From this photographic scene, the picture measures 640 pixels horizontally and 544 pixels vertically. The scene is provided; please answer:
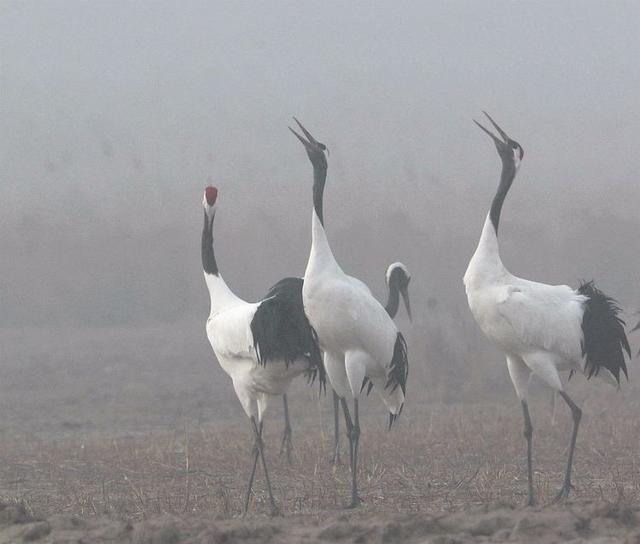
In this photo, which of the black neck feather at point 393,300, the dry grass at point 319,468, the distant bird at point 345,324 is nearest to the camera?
the dry grass at point 319,468

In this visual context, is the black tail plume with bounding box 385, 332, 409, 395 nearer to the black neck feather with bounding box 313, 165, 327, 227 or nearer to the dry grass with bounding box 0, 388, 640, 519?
the dry grass with bounding box 0, 388, 640, 519

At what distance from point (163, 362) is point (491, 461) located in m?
15.8

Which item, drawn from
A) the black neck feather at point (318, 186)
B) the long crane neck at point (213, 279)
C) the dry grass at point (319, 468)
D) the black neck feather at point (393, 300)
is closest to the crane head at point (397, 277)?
the black neck feather at point (393, 300)

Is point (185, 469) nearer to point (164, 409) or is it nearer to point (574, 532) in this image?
point (574, 532)

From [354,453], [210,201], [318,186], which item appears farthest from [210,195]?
[354,453]

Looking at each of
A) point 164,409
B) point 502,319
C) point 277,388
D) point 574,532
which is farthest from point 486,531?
point 164,409

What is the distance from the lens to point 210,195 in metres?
10.2

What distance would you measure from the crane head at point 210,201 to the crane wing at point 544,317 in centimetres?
254

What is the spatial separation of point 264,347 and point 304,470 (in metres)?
1.98

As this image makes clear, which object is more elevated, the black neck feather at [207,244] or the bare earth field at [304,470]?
the black neck feather at [207,244]

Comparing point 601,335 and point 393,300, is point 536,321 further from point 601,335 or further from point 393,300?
point 393,300

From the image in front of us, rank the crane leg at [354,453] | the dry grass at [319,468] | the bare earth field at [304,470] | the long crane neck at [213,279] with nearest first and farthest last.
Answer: the bare earth field at [304,470] < the crane leg at [354,453] < the dry grass at [319,468] < the long crane neck at [213,279]

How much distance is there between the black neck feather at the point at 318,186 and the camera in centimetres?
880

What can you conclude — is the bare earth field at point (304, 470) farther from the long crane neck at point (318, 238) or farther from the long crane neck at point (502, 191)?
the long crane neck at point (502, 191)
